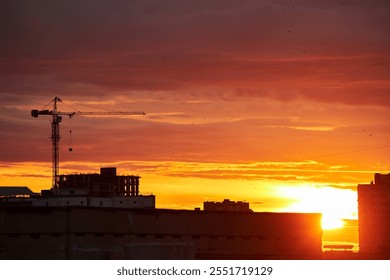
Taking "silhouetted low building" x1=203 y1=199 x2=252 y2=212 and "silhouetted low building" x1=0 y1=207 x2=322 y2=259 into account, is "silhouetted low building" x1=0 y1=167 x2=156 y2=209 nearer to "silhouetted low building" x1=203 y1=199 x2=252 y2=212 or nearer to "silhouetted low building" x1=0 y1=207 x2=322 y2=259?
"silhouetted low building" x1=203 y1=199 x2=252 y2=212

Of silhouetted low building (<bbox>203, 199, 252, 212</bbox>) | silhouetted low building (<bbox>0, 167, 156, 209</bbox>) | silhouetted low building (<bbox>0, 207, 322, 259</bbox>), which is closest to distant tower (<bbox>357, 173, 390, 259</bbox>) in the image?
silhouetted low building (<bbox>203, 199, 252, 212</bbox>)

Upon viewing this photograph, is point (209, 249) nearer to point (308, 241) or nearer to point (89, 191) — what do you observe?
point (308, 241)

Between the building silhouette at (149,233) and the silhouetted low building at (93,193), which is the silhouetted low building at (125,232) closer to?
the building silhouette at (149,233)

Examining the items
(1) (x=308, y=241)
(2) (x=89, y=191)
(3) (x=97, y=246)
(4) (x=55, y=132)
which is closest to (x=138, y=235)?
(3) (x=97, y=246)

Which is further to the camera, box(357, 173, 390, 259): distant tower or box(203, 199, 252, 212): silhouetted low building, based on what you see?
box(357, 173, 390, 259): distant tower

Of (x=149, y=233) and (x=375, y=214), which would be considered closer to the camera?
(x=149, y=233)

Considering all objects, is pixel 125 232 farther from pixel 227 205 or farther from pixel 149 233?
pixel 227 205

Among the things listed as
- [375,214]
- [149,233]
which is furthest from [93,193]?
[149,233]

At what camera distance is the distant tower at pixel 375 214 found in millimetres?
189750

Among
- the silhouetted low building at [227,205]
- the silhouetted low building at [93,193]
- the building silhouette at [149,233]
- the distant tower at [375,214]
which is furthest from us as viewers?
the distant tower at [375,214]

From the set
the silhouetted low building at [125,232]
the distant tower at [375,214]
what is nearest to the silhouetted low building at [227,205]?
the distant tower at [375,214]

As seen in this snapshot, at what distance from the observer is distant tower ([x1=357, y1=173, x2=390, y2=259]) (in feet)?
623

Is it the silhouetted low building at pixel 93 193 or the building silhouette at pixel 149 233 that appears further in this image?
the silhouetted low building at pixel 93 193

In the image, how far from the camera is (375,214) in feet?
639
